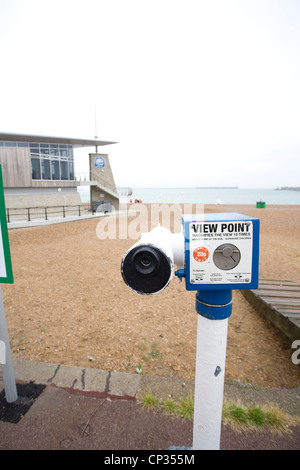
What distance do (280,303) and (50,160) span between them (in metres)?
25.2

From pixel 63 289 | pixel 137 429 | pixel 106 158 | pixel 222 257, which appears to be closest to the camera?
pixel 222 257

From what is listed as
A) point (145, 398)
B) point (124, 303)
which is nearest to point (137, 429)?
point (145, 398)

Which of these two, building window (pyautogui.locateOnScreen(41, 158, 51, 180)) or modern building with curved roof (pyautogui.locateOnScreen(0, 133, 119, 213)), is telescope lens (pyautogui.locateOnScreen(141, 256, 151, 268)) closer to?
modern building with curved roof (pyautogui.locateOnScreen(0, 133, 119, 213))

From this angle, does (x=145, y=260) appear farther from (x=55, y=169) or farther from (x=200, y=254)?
(x=55, y=169)

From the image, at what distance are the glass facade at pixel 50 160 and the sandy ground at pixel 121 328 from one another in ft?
61.0

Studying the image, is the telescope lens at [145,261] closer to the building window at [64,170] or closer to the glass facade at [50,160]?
the glass facade at [50,160]

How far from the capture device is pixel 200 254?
4.38 feet

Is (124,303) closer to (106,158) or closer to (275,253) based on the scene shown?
(275,253)

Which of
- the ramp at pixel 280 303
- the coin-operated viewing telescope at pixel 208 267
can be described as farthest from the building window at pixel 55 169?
the coin-operated viewing telescope at pixel 208 267

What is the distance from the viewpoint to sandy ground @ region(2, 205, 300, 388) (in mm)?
3406

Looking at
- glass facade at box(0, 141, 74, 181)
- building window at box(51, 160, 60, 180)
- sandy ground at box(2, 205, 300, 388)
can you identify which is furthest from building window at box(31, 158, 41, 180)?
sandy ground at box(2, 205, 300, 388)

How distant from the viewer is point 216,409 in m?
1.57

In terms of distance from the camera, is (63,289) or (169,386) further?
(63,289)
